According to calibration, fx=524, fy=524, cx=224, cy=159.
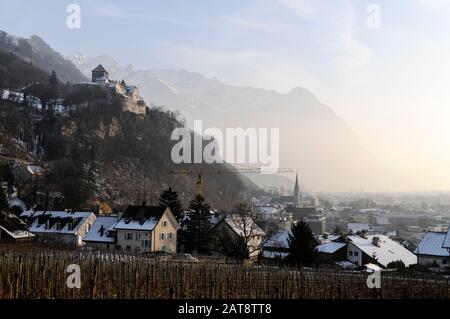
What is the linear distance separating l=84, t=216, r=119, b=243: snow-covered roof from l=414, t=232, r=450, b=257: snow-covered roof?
3137cm

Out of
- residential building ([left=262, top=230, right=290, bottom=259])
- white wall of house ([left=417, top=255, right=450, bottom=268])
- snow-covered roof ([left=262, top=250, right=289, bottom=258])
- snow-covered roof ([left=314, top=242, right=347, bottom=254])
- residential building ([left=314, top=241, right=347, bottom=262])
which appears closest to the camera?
snow-covered roof ([left=262, top=250, right=289, bottom=258])

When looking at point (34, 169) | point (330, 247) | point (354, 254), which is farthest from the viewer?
point (34, 169)

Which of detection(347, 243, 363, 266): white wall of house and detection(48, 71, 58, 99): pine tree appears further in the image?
detection(48, 71, 58, 99): pine tree

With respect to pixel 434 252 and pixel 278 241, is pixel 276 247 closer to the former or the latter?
pixel 278 241

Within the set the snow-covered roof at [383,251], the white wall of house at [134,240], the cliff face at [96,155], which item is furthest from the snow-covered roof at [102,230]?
the cliff face at [96,155]

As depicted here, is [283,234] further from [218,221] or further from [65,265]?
[65,265]

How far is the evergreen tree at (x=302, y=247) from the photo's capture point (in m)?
40.0

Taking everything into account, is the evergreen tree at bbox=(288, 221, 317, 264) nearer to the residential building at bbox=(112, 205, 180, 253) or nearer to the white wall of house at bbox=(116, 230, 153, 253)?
the residential building at bbox=(112, 205, 180, 253)

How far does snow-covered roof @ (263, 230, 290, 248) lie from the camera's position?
169 ft

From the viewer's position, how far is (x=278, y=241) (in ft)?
175

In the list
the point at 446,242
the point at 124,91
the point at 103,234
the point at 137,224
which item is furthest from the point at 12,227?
the point at 124,91

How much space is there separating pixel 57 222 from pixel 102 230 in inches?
288

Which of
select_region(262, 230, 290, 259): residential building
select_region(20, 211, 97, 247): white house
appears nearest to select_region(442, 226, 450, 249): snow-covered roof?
select_region(262, 230, 290, 259): residential building
